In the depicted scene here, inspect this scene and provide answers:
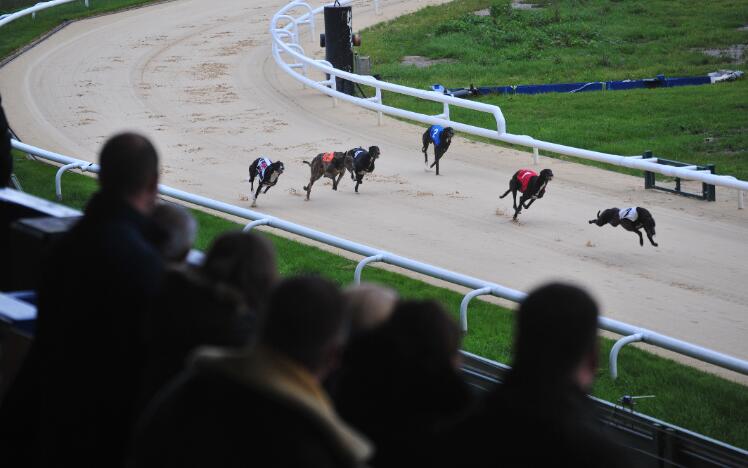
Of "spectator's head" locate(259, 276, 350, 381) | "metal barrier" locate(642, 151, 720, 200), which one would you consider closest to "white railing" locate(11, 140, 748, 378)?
"spectator's head" locate(259, 276, 350, 381)

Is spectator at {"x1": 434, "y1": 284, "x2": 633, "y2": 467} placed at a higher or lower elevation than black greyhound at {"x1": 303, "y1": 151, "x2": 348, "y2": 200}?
higher

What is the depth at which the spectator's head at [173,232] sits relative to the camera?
9.29 feet

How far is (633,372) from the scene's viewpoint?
21.3ft

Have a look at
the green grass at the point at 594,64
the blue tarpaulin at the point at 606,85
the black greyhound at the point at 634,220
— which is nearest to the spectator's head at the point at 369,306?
the black greyhound at the point at 634,220

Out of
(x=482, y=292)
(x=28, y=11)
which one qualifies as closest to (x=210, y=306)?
(x=482, y=292)

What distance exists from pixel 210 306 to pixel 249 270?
0.10m

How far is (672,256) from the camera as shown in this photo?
929cm

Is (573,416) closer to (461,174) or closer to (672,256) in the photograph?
(672,256)

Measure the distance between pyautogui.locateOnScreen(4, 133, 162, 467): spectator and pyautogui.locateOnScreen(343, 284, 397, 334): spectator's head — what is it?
44cm

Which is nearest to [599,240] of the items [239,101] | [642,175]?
[642,175]

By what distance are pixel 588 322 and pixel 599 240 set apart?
25.4 feet

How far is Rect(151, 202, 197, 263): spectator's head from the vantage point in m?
2.83

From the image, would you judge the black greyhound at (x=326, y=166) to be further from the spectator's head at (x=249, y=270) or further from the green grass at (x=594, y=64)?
the spectator's head at (x=249, y=270)

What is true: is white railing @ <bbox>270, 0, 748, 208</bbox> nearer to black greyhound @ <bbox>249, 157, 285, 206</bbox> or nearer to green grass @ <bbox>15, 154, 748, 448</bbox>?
black greyhound @ <bbox>249, 157, 285, 206</bbox>
